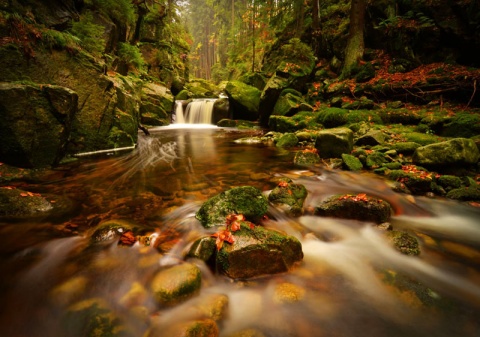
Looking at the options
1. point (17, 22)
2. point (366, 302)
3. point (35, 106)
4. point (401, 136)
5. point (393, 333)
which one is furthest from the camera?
point (401, 136)

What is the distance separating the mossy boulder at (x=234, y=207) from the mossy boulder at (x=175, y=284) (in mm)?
960

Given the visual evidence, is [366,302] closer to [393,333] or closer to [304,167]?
[393,333]

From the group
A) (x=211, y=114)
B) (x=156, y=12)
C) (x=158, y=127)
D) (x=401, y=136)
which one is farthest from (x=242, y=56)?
(x=401, y=136)

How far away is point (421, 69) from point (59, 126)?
1370cm

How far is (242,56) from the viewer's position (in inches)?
1374

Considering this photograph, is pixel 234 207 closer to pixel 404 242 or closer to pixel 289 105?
pixel 404 242

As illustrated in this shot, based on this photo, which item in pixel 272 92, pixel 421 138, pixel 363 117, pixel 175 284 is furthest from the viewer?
pixel 272 92

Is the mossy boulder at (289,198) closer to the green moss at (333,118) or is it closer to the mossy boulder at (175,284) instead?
the mossy boulder at (175,284)

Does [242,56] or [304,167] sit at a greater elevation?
[242,56]

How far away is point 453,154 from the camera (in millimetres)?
5141

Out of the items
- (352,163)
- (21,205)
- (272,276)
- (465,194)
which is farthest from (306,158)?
(21,205)

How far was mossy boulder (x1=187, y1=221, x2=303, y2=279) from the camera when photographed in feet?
8.71

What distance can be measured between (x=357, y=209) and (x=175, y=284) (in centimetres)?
307

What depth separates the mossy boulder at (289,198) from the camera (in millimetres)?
4171
